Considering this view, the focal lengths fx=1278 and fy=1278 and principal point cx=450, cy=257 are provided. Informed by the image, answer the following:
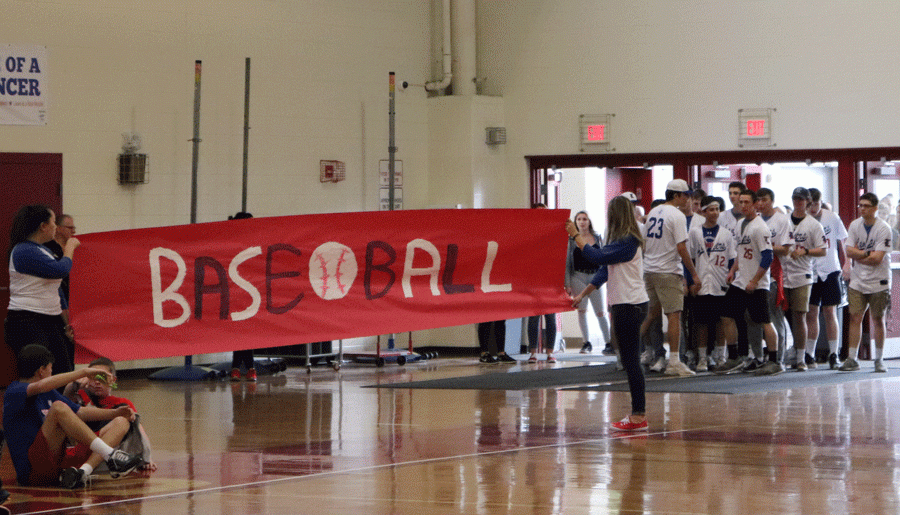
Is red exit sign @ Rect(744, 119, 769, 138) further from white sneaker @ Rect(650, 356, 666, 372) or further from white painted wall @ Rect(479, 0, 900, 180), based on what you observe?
white sneaker @ Rect(650, 356, 666, 372)

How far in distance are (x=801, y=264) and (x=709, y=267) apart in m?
0.97

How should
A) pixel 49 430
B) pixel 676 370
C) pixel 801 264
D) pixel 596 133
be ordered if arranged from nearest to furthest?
pixel 49 430 → pixel 676 370 → pixel 801 264 → pixel 596 133

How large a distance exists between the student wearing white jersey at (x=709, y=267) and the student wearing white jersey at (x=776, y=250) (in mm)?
432

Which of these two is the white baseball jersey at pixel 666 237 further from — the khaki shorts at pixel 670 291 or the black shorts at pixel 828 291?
the black shorts at pixel 828 291

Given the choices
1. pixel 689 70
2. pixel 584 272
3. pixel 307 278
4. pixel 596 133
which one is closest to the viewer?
pixel 307 278

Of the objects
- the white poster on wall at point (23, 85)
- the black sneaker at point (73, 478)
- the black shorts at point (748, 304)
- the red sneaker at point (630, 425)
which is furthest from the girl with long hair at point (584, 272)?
the black sneaker at point (73, 478)

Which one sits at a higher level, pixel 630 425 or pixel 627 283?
pixel 627 283

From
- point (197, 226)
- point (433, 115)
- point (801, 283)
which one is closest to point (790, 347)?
point (801, 283)

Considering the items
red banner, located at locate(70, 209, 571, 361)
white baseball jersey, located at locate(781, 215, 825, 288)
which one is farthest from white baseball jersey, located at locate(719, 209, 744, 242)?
red banner, located at locate(70, 209, 571, 361)

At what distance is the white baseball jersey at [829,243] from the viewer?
12758mm

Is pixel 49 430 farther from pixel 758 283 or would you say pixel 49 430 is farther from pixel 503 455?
pixel 758 283

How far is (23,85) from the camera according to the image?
12.3 metres

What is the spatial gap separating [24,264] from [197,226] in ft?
4.75

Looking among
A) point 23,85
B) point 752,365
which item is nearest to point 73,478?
point 23,85
